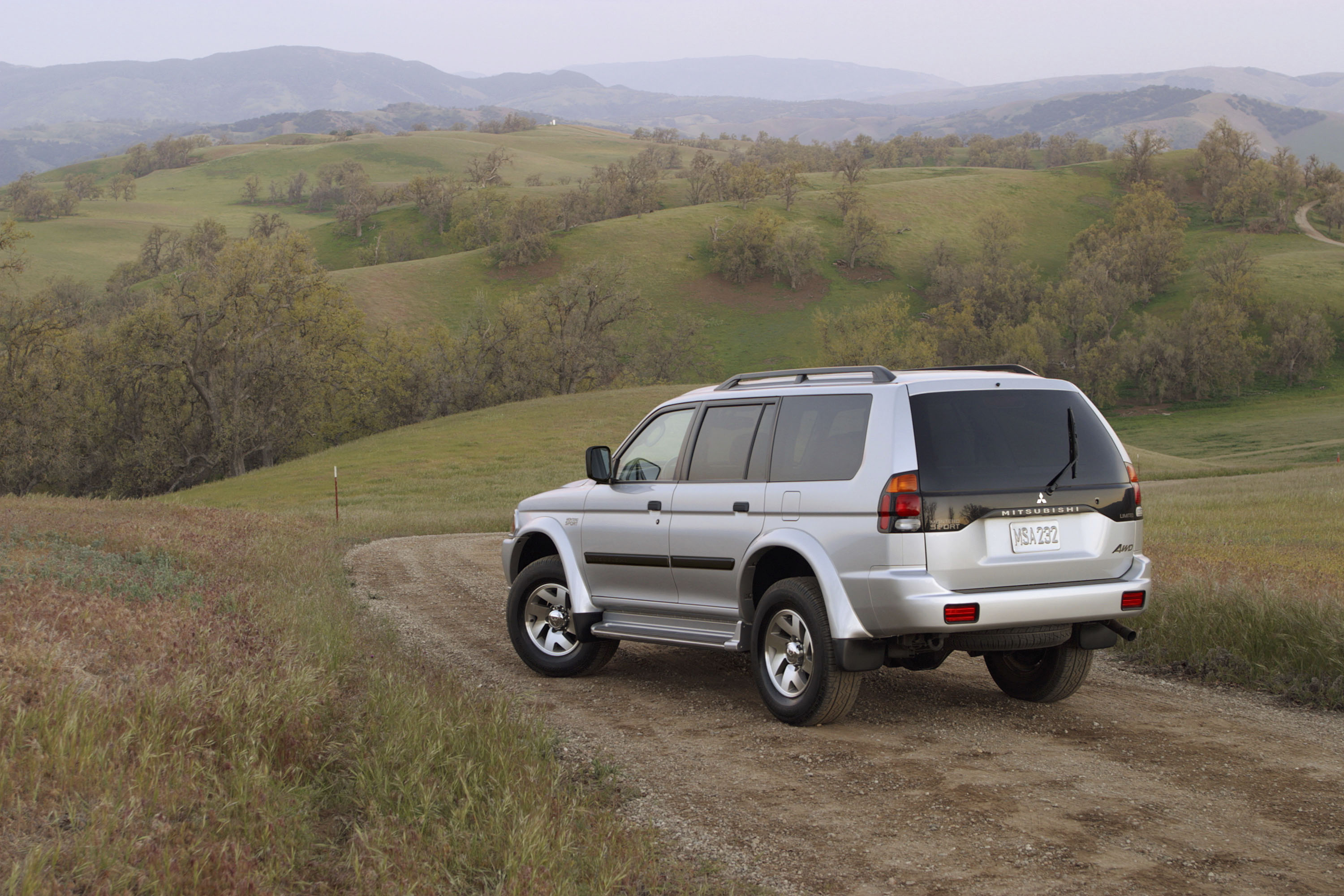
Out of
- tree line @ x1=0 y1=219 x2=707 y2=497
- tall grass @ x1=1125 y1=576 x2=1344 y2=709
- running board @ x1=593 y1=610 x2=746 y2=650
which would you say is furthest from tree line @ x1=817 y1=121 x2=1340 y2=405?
running board @ x1=593 y1=610 x2=746 y2=650

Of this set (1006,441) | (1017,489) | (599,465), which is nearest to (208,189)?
(599,465)

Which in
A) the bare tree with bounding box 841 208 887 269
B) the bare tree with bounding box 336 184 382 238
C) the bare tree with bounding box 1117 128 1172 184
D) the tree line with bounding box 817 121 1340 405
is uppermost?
the bare tree with bounding box 1117 128 1172 184

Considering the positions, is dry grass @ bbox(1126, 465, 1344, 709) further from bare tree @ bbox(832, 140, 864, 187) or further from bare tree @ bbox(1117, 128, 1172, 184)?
bare tree @ bbox(1117, 128, 1172, 184)

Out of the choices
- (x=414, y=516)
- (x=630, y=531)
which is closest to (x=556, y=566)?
(x=630, y=531)

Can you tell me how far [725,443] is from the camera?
25.4ft

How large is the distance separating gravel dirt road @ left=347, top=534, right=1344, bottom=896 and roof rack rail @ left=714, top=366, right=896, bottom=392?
2212 millimetres

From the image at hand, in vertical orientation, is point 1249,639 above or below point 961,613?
below

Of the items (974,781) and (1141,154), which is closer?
(974,781)

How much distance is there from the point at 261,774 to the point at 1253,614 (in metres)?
7.32

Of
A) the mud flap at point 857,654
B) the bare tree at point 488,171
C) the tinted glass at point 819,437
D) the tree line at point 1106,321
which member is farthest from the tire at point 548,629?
the bare tree at point 488,171

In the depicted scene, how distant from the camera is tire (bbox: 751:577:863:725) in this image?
6.57 m

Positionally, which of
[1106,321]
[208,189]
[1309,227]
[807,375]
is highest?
[208,189]

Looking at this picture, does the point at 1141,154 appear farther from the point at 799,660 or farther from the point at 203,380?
the point at 799,660

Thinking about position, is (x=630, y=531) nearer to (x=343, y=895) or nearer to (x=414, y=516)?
(x=343, y=895)
